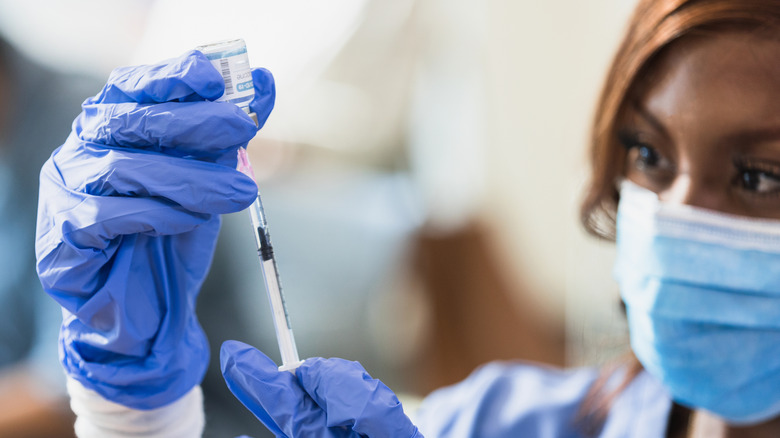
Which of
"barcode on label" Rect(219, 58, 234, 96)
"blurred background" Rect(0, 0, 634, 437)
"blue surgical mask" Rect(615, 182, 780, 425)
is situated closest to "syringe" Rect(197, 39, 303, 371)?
"barcode on label" Rect(219, 58, 234, 96)

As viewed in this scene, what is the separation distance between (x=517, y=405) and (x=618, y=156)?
50cm

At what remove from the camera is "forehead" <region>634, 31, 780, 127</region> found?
88 cm

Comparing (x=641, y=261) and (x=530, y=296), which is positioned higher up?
(x=641, y=261)

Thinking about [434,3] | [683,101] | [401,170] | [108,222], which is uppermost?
[434,3]

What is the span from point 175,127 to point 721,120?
0.70 meters

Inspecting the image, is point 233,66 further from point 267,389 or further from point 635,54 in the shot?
point 635,54

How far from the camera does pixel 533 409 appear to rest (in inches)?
49.0

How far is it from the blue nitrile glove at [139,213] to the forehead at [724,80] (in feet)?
1.91

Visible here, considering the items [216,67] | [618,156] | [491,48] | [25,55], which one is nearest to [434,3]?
[491,48]

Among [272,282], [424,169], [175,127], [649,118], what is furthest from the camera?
[424,169]

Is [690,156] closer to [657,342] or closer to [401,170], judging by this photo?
[657,342]

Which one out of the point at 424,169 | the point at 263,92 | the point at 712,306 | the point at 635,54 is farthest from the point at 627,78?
the point at 424,169

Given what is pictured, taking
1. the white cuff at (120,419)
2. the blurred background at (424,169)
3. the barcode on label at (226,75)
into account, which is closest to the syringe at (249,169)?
the barcode on label at (226,75)

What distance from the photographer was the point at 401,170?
2.89 metres
